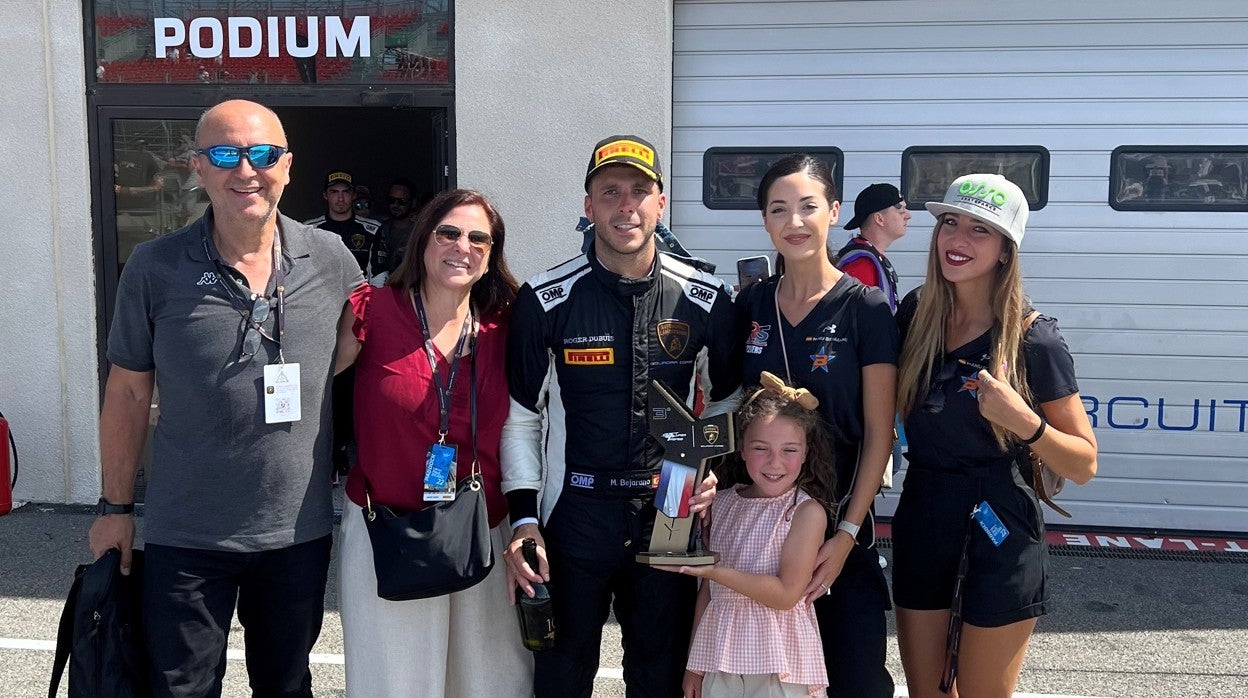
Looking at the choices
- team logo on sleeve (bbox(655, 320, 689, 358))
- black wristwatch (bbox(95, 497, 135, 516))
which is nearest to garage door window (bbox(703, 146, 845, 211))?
team logo on sleeve (bbox(655, 320, 689, 358))

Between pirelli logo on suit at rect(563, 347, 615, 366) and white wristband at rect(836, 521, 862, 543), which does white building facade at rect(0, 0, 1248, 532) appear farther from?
white wristband at rect(836, 521, 862, 543)

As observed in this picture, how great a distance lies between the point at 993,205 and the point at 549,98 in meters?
3.63

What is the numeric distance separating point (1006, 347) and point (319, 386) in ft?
5.81

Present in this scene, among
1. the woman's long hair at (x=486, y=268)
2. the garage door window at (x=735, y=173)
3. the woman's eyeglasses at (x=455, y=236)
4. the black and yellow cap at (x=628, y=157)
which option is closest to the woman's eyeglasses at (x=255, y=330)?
the woman's long hair at (x=486, y=268)

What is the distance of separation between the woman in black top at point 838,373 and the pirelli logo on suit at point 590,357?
1.22ft

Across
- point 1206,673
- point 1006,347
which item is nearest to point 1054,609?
point 1206,673

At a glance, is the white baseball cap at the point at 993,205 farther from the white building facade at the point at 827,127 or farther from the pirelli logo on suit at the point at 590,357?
the white building facade at the point at 827,127

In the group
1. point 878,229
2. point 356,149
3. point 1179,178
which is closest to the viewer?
point 878,229

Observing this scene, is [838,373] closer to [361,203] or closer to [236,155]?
[236,155]

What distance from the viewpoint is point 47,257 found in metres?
6.29

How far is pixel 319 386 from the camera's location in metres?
2.83

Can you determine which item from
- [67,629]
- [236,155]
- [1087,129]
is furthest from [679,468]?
[1087,129]

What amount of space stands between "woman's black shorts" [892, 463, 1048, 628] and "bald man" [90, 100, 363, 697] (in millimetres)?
1600

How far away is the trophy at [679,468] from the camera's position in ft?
8.61
